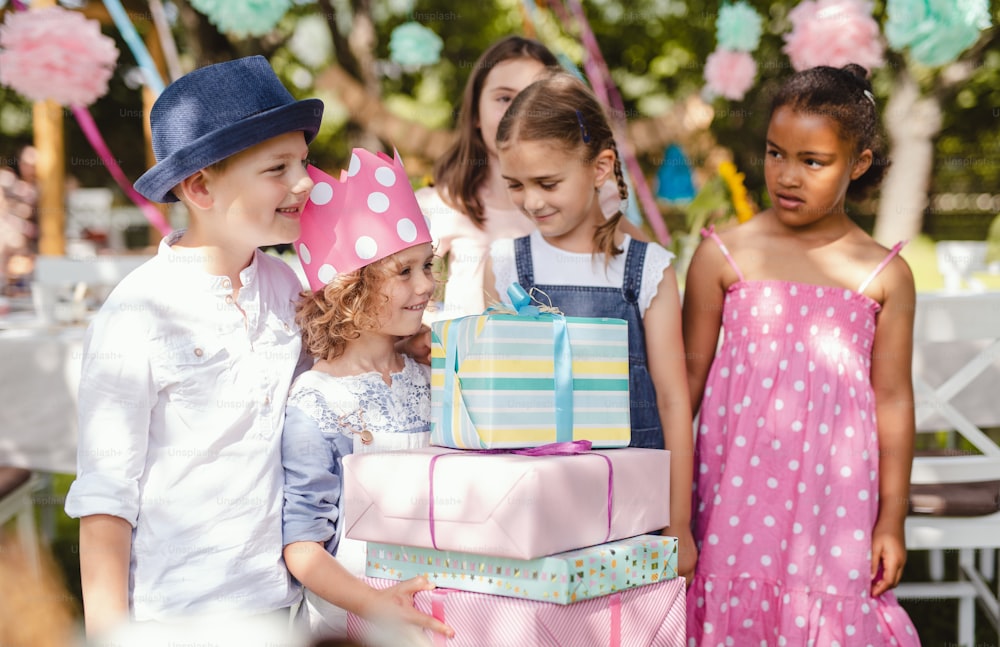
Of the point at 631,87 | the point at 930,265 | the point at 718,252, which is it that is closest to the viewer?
the point at 718,252

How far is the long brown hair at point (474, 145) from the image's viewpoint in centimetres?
288

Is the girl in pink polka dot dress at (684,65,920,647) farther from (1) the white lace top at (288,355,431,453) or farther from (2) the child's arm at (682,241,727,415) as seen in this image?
(1) the white lace top at (288,355,431,453)

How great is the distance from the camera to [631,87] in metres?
13.6

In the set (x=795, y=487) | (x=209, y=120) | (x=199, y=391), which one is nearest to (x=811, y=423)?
(x=795, y=487)

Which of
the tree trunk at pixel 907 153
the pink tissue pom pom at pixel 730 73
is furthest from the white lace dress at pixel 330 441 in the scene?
the tree trunk at pixel 907 153

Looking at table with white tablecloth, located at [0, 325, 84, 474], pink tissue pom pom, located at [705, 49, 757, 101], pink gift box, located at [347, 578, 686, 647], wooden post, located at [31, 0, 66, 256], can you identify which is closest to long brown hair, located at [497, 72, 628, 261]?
pink gift box, located at [347, 578, 686, 647]

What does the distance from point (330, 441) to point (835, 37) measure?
2.99 meters

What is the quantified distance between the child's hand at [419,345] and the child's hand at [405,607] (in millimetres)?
602

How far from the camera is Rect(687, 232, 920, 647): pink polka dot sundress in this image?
2.33 metres

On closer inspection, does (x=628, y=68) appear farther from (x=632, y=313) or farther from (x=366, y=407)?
(x=366, y=407)

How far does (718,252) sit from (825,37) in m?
1.92

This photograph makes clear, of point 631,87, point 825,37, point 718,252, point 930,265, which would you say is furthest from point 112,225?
point 718,252

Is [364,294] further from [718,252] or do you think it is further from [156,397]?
[718,252]

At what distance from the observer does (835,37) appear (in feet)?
13.1
